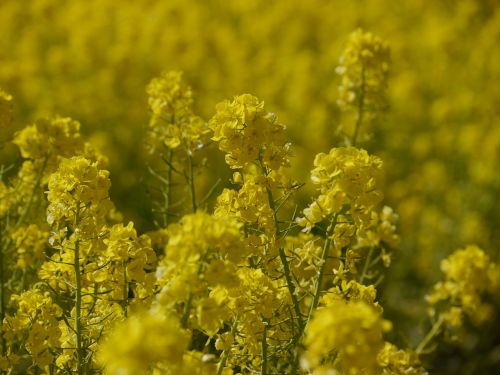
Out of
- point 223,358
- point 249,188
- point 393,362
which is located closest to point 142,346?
point 223,358

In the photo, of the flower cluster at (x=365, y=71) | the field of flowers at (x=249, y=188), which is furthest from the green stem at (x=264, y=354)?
the flower cluster at (x=365, y=71)

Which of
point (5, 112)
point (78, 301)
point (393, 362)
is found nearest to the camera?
point (78, 301)

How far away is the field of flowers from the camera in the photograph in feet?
9.11

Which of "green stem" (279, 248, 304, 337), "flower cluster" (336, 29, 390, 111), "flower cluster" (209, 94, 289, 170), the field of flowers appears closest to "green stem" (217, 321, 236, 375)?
the field of flowers

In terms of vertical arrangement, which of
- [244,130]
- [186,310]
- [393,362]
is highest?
[244,130]

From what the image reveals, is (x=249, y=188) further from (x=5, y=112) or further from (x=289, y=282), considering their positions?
(x=5, y=112)

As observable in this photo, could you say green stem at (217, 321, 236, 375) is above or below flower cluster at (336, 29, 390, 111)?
below

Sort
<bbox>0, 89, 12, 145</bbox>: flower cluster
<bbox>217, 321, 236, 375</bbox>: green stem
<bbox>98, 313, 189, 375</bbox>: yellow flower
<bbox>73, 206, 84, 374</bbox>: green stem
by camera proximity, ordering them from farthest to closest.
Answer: <bbox>0, 89, 12, 145</bbox>: flower cluster, <bbox>73, 206, 84, 374</bbox>: green stem, <bbox>217, 321, 236, 375</bbox>: green stem, <bbox>98, 313, 189, 375</bbox>: yellow flower

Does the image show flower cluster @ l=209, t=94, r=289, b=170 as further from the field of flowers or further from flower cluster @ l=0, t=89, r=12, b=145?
flower cluster @ l=0, t=89, r=12, b=145

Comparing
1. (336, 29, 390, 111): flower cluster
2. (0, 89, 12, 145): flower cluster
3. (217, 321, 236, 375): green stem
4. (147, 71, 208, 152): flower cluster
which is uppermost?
(336, 29, 390, 111): flower cluster

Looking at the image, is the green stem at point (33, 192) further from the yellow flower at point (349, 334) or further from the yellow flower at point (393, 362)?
the yellow flower at point (349, 334)

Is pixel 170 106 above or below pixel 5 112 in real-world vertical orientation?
above

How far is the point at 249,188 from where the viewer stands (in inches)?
117

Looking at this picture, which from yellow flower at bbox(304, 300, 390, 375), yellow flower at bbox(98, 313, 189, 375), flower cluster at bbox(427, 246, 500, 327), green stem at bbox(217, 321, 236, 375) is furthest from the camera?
flower cluster at bbox(427, 246, 500, 327)
